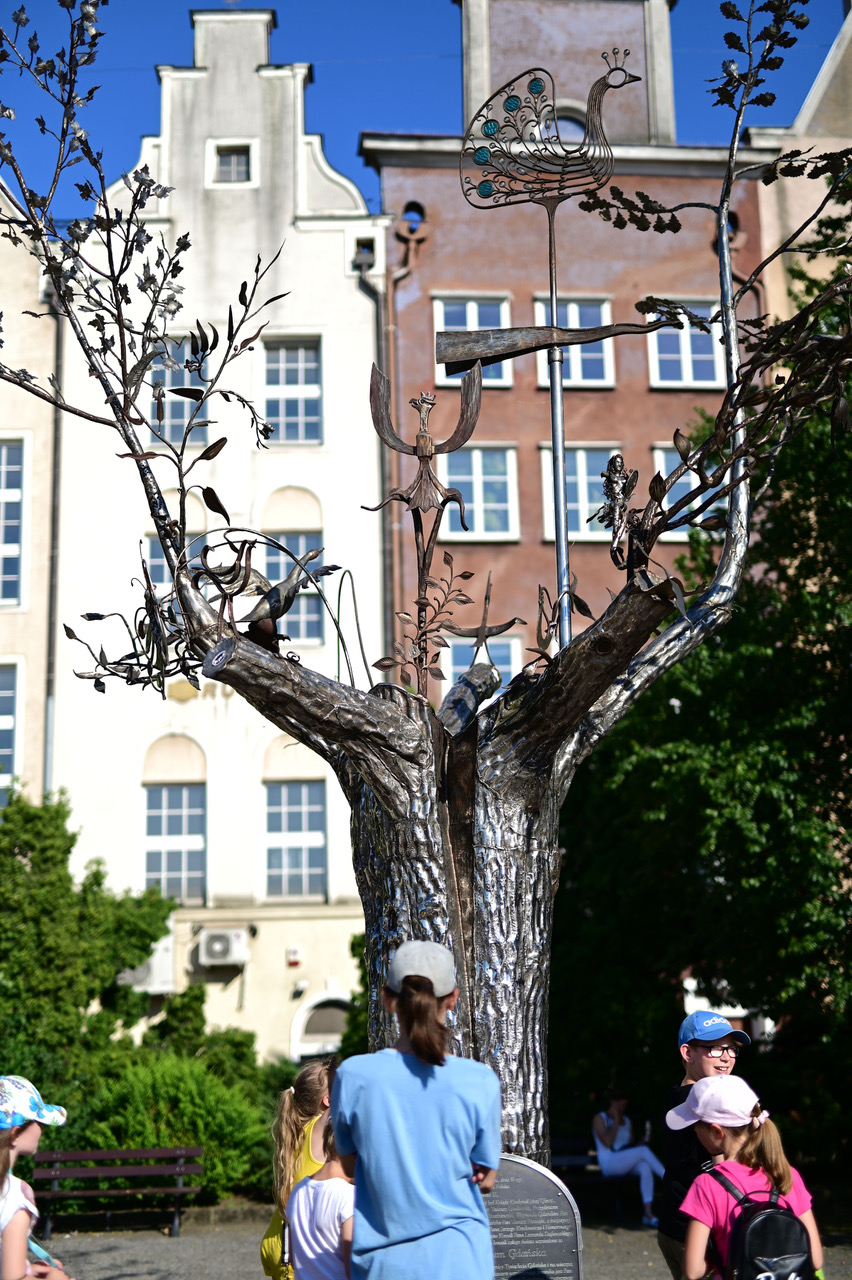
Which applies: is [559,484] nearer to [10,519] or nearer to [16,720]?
[16,720]

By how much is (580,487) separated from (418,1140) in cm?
2028

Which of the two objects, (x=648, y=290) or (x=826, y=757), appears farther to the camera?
(x=648, y=290)

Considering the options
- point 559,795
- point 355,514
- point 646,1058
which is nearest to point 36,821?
point 355,514

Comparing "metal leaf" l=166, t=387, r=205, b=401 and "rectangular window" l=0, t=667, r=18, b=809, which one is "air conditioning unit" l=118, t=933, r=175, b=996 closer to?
"rectangular window" l=0, t=667, r=18, b=809

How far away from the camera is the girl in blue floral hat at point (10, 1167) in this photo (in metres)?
4.48

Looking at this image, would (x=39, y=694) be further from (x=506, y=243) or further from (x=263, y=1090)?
(x=506, y=243)

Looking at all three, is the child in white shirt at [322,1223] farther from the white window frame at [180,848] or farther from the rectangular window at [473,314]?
the rectangular window at [473,314]

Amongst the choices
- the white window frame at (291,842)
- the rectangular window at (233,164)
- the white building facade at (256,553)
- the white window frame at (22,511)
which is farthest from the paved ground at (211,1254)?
the rectangular window at (233,164)

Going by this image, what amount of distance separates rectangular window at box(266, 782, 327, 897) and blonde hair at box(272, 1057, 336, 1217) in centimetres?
1664

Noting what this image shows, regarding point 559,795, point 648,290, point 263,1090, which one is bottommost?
point 263,1090

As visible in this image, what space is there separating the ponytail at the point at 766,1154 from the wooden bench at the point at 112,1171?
39.8 feet

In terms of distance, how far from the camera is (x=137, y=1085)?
17.0 m

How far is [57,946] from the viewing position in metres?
19.0

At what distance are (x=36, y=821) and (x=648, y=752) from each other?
9255 mm
